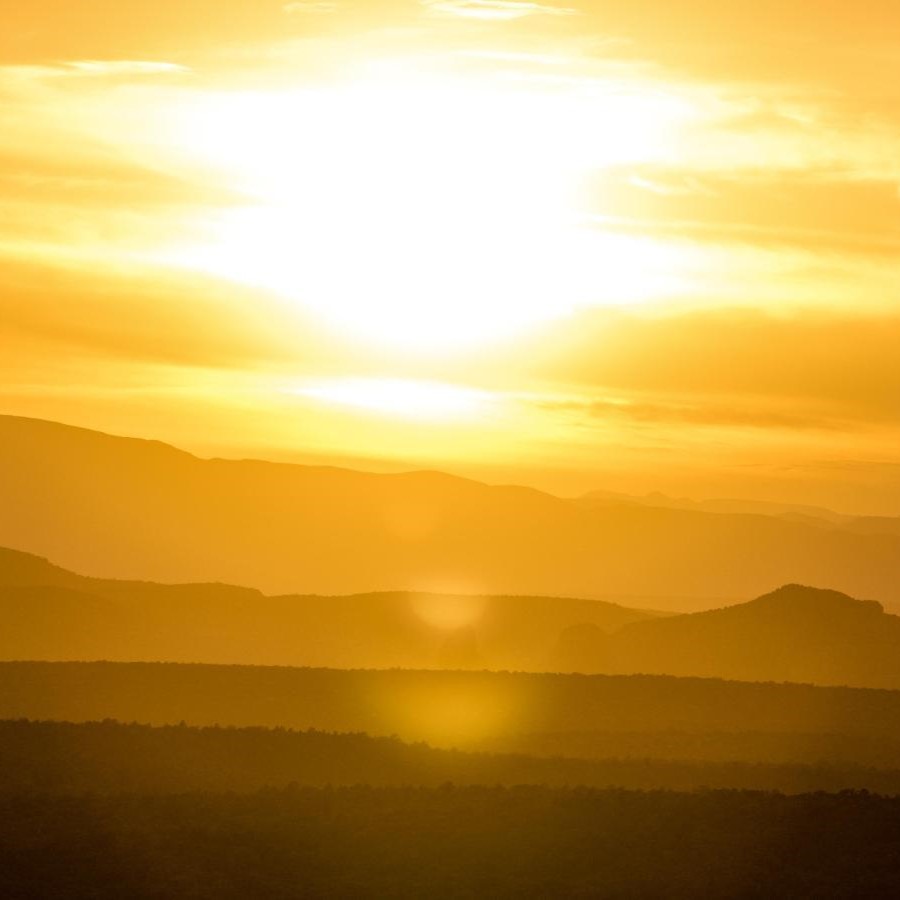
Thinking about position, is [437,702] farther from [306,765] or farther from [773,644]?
[773,644]

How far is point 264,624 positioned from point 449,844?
213ft

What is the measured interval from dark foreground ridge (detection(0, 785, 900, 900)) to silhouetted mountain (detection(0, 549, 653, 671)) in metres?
41.0

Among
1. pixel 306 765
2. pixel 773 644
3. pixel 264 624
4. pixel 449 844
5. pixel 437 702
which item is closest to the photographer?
pixel 449 844

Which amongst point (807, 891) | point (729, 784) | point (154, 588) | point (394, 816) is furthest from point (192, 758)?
point (154, 588)

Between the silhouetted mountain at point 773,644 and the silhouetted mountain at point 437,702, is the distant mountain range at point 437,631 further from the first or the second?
the silhouetted mountain at point 437,702

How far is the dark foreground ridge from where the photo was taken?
2058cm

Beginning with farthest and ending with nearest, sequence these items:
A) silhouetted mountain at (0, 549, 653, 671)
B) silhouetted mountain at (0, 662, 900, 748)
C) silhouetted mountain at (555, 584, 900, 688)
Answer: silhouetted mountain at (0, 549, 653, 671), silhouetted mountain at (555, 584, 900, 688), silhouetted mountain at (0, 662, 900, 748)

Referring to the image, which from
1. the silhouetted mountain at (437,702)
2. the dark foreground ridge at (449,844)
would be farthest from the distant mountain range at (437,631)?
the dark foreground ridge at (449,844)

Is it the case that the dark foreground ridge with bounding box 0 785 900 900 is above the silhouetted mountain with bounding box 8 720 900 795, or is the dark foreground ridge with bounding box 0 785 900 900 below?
below

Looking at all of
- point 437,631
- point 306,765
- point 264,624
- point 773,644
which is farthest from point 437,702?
point 264,624

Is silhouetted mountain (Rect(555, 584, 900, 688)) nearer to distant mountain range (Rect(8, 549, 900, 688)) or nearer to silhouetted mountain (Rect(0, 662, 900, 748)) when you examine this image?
distant mountain range (Rect(8, 549, 900, 688))

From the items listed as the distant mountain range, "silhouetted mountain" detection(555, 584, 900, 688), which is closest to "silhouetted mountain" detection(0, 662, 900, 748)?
"silhouetted mountain" detection(555, 584, 900, 688)

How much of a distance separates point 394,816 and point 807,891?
6280 mm

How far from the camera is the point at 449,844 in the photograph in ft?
73.4
